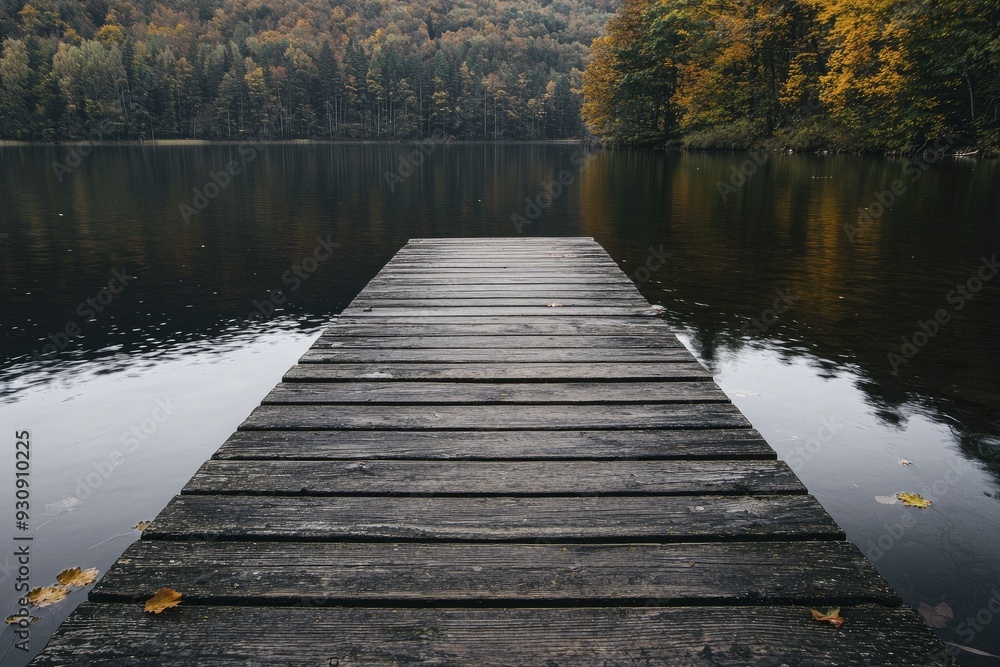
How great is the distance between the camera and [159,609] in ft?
6.27

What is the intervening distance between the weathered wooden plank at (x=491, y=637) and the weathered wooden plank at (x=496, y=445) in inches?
40.8

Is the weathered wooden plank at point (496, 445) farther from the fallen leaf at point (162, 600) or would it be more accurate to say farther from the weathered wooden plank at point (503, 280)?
the weathered wooden plank at point (503, 280)

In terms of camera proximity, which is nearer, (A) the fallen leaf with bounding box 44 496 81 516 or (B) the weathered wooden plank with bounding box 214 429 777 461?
(B) the weathered wooden plank with bounding box 214 429 777 461

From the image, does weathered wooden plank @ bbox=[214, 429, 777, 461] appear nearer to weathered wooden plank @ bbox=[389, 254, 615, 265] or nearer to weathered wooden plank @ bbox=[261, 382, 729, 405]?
weathered wooden plank @ bbox=[261, 382, 729, 405]

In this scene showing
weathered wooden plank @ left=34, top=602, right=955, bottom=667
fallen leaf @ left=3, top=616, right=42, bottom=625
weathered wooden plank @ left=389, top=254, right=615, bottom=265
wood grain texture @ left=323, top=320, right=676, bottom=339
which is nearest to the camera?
weathered wooden plank @ left=34, top=602, right=955, bottom=667

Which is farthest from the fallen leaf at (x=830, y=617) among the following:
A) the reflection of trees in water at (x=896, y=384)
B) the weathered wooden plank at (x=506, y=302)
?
the weathered wooden plank at (x=506, y=302)

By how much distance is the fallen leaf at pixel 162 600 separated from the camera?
191cm

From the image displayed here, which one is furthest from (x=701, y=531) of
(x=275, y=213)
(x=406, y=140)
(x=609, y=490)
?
(x=406, y=140)

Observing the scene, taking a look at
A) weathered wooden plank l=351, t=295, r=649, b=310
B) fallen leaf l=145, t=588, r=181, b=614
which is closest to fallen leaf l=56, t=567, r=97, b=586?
fallen leaf l=145, t=588, r=181, b=614

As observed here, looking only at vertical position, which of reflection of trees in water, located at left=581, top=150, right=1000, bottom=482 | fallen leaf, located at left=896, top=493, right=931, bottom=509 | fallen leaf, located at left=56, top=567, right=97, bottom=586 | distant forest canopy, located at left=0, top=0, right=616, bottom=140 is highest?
distant forest canopy, located at left=0, top=0, right=616, bottom=140

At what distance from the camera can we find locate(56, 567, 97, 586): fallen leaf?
3.12 meters

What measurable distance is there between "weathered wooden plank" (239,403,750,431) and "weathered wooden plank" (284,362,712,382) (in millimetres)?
476

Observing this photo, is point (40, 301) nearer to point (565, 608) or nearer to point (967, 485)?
point (565, 608)

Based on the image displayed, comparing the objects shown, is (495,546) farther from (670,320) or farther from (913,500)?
(670,320)
